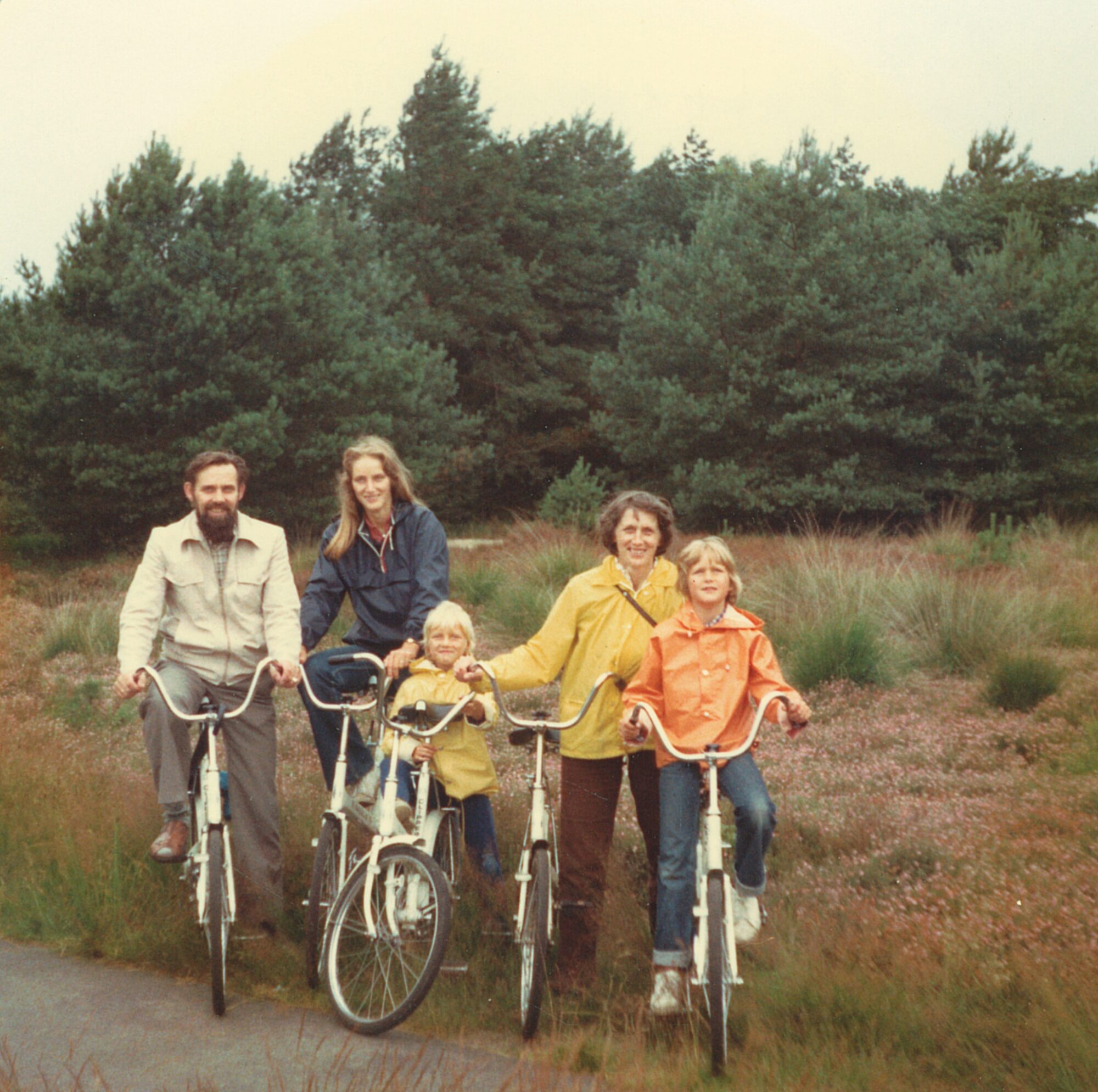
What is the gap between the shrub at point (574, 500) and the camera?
21391 mm

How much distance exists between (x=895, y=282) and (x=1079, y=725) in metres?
25.4

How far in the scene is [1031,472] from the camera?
31875mm

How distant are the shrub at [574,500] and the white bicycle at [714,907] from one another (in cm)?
1637

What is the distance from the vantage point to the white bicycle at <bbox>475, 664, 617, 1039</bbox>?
4.37 m

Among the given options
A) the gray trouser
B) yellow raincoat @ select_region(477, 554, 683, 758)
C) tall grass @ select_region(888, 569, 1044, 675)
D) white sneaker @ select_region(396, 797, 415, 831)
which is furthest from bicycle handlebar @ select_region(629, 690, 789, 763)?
tall grass @ select_region(888, 569, 1044, 675)

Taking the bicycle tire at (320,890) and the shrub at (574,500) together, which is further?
the shrub at (574,500)

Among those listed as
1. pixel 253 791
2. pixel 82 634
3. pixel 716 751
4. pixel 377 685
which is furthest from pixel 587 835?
pixel 82 634

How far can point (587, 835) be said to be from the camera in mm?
4980

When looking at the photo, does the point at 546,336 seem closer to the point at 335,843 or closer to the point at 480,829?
the point at 480,829

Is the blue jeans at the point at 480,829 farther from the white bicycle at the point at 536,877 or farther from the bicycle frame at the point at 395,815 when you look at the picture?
the white bicycle at the point at 536,877

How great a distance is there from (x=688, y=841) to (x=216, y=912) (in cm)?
179

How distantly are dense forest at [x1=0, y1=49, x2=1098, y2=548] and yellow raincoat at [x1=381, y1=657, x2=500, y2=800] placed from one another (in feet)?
57.1

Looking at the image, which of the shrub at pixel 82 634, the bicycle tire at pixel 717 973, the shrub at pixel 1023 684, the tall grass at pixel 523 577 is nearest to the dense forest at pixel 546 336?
the tall grass at pixel 523 577

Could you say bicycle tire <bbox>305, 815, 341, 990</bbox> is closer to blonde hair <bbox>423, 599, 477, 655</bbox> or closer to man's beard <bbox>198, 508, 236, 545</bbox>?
blonde hair <bbox>423, 599, 477, 655</bbox>
